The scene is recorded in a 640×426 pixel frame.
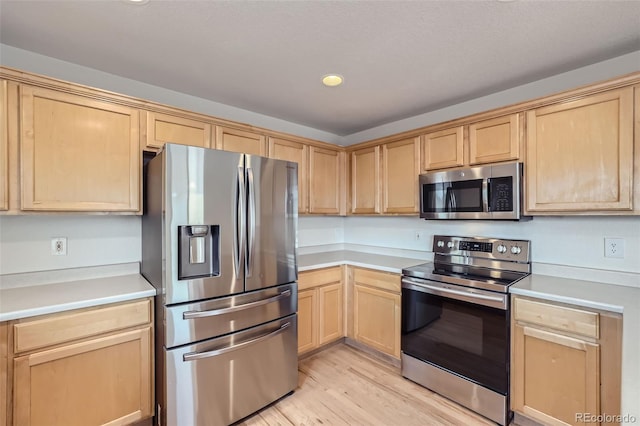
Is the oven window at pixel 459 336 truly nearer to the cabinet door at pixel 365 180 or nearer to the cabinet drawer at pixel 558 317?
the cabinet drawer at pixel 558 317

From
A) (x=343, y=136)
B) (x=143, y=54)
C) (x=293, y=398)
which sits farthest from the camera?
(x=343, y=136)

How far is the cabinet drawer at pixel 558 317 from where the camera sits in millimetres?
1593

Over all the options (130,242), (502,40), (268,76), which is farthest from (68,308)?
(502,40)

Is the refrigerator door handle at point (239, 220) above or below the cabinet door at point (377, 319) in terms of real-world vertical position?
above

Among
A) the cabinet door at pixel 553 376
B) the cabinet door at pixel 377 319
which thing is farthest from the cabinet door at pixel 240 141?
the cabinet door at pixel 553 376

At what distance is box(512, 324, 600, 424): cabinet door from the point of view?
1605mm

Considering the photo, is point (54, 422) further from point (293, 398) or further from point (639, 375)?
point (639, 375)

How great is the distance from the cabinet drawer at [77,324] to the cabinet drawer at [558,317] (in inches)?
90.5

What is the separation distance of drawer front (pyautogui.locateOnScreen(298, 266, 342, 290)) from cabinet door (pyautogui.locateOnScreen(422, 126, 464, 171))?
50.4 inches

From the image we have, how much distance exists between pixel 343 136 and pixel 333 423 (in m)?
3.07

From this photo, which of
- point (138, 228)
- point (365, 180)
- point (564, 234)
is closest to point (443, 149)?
point (365, 180)

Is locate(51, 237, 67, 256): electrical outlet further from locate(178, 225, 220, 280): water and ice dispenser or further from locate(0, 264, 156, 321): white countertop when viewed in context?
locate(178, 225, 220, 280): water and ice dispenser

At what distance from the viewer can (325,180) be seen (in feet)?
10.5

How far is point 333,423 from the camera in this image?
1936 millimetres
